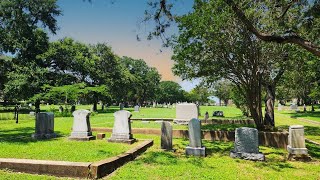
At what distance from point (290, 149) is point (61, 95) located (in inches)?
1172

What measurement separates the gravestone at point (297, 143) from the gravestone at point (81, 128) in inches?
370

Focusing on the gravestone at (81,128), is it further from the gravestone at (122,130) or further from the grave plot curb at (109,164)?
the grave plot curb at (109,164)

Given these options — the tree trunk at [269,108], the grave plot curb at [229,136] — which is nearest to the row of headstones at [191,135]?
the grave plot curb at [229,136]

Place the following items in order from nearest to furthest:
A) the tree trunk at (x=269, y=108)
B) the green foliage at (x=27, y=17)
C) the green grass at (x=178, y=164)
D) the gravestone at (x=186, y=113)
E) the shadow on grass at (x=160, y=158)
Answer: the green grass at (x=178, y=164)
the shadow on grass at (x=160, y=158)
the tree trunk at (x=269, y=108)
the gravestone at (x=186, y=113)
the green foliage at (x=27, y=17)

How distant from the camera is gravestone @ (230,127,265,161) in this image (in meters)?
9.77

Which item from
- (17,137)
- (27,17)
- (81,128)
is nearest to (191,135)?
(81,128)

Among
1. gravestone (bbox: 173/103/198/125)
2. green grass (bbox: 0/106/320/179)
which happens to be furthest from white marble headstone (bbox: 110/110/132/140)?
gravestone (bbox: 173/103/198/125)

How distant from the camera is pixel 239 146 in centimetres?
1009

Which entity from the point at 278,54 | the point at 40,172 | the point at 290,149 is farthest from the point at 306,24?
the point at 40,172

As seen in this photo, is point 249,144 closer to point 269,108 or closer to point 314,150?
point 314,150

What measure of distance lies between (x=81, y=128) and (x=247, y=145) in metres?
8.43

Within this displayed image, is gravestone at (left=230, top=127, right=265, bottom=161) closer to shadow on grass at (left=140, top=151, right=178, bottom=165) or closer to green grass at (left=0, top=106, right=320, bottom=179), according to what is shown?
green grass at (left=0, top=106, right=320, bottom=179)

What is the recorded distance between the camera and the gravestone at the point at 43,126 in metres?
13.8

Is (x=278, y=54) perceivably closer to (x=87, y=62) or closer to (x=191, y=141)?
(x=191, y=141)
